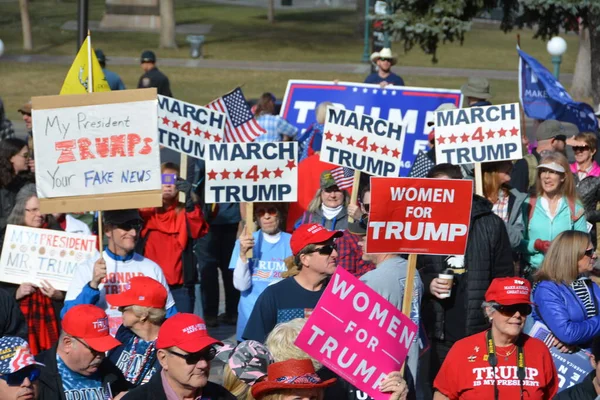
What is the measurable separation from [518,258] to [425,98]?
458cm

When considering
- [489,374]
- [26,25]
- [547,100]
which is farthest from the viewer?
[26,25]

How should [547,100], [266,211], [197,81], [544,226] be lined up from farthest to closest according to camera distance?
[197,81]
[547,100]
[266,211]
[544,226]

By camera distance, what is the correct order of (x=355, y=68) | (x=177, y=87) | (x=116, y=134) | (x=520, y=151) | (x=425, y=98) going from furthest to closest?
(x=355, y=68) < (x=177, y=87) < (x=425, y=98) < (x=520, y=151) < (x=116, y=134)

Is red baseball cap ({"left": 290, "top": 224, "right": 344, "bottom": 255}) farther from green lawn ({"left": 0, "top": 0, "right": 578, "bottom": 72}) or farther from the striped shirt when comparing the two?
green lawn ({"left": 0, "top": 0, "right": 578, "bottom": 72})

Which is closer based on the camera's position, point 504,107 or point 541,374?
point 541,374

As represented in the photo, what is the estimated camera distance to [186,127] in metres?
10.0

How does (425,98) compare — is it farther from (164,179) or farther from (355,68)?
(355,68)

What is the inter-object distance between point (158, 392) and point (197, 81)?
2990cm

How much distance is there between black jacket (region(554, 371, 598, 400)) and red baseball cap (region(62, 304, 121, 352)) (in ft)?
7.27

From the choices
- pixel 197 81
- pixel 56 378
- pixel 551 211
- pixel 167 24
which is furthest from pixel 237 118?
pixel 167 24

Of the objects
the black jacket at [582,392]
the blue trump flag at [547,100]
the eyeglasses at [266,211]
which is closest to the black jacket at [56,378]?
the black jacket at [582,392]

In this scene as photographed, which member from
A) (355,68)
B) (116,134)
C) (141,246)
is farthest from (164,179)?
(355,68)

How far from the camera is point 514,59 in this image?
42.8 meters

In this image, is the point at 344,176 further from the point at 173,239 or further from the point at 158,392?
the point at 158,392
